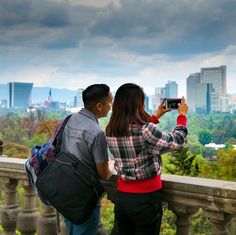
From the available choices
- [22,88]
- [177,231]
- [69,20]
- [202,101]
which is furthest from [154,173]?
[22,88]

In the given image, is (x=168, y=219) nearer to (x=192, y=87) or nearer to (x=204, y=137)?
(x=204, y=137)

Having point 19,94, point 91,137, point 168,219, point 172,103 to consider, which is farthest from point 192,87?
point 91,137

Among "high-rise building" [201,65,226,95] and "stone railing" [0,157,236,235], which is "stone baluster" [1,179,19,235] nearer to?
"stone railing" [0,157,236,235]

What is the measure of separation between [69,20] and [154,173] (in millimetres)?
152550

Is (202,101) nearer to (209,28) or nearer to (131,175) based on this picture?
(209,28)

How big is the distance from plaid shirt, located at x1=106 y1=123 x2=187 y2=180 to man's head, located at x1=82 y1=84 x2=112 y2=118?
0.68ft

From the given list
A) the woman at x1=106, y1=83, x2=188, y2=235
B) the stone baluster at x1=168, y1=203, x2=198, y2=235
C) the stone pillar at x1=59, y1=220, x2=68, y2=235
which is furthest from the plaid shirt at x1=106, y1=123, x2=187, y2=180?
the stone pillar at x1=59, y1=220, x2=68, y2=235

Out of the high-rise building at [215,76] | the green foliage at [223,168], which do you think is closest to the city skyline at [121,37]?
the high-rise building at [215,76]

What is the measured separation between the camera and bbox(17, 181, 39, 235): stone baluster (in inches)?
128

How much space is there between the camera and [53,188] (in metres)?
2.48

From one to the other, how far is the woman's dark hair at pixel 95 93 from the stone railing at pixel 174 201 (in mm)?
521

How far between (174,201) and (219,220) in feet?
0.96

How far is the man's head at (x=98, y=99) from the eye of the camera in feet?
8.53

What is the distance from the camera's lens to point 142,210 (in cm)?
248
